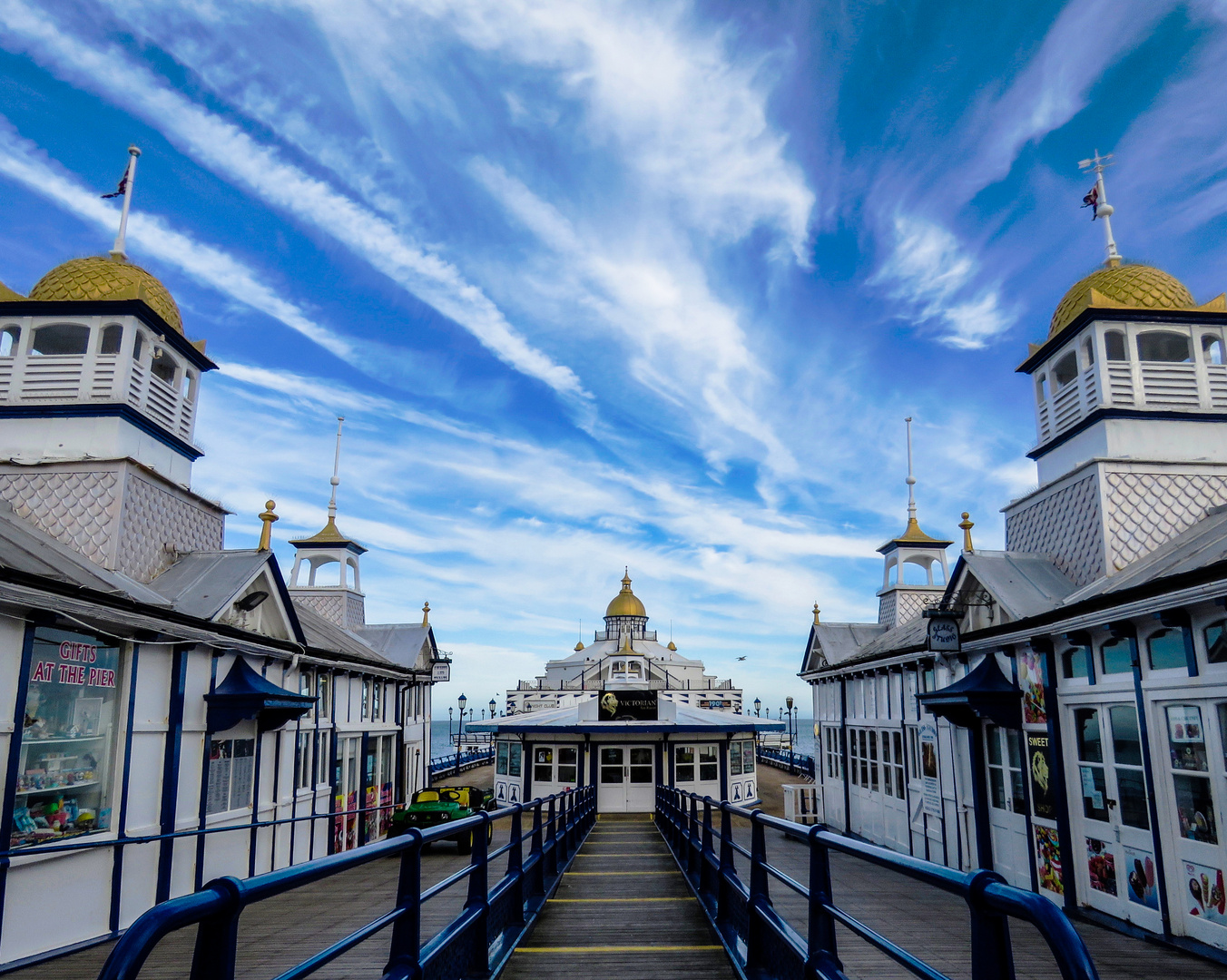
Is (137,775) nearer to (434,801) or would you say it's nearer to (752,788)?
(434,801)

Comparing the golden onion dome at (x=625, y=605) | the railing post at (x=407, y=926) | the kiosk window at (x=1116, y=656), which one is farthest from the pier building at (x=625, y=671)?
the railing post at (x=407, y=926)

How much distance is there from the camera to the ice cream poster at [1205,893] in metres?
8.80

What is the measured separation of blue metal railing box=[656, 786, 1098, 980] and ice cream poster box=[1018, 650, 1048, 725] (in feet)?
20.8

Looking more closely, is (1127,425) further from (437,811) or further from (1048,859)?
(437,811)

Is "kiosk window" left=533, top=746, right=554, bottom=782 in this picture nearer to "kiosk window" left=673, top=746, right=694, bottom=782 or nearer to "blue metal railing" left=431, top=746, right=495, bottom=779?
"kiosk window" left=673, top=746, right=694, bottom=782

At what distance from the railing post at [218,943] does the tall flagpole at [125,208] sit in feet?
54.1

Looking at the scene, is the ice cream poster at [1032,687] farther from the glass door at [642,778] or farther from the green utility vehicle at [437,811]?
the glass door at [642,778]

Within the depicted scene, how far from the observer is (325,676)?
61.0 ft

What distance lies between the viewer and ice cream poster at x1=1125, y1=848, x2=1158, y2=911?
9953 millimetres

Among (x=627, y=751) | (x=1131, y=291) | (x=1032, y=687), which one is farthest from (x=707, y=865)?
(x=627, y=751)

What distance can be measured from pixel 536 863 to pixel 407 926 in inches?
204

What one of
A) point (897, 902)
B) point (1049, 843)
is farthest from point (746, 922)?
point (1049, 843)

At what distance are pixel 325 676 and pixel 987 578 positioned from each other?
46.4ft

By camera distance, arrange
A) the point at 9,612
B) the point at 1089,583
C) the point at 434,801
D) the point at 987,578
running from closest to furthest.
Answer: the point at 9,612
the point at 1089,583
the point at 987,578
the point at 434,801
